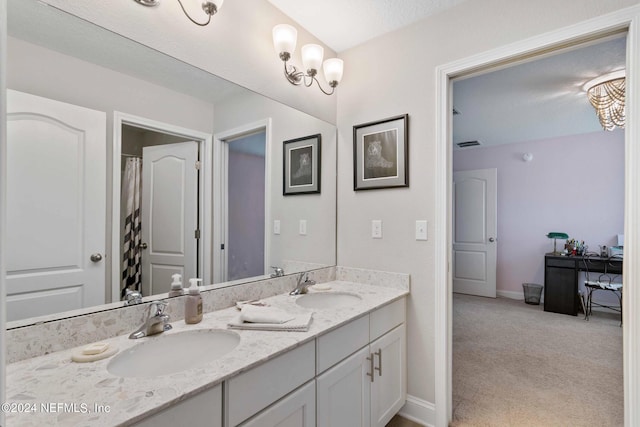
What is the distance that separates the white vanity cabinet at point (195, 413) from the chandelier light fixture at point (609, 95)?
352cm

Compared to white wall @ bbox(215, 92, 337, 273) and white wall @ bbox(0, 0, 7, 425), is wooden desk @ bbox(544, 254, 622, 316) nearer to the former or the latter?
white wall @ bbox(215, 92, 337, 273)

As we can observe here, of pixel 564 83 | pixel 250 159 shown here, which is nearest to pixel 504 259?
pixel 564 83

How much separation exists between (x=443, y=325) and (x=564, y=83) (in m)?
2.54

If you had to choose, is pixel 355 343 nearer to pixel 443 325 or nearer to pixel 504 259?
pixel 443 325

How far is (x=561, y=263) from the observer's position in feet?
13.4

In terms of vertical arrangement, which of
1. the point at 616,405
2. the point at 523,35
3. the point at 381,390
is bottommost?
the point at 616,405

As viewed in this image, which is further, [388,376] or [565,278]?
[565,278]

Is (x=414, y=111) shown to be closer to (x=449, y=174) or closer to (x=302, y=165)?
(x=449, y=174)

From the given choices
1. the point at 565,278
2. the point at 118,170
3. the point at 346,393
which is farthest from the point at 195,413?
the point at 565,278

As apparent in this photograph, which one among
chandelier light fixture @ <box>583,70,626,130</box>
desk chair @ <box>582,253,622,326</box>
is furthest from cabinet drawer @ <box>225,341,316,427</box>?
desk chair @ <box>582,253,622,326</box>

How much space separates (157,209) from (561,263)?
4811mm

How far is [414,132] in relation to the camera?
191cm

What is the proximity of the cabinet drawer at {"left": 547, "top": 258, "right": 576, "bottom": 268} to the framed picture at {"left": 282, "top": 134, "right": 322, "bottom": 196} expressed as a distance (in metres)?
3.79

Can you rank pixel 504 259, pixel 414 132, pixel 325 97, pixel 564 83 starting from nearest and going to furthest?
1. pixel 414 132
2. pixel 325 97
3. pixel 564 83
4. pixel 504 259
